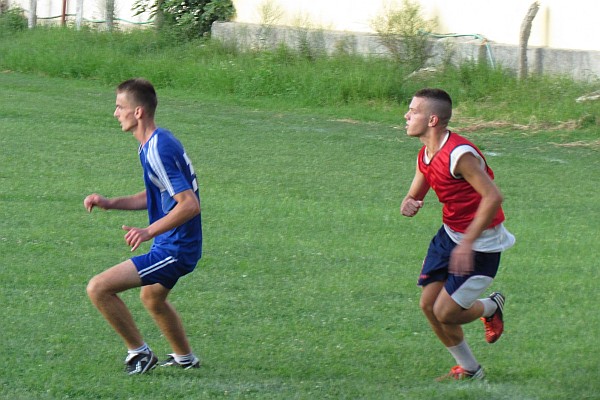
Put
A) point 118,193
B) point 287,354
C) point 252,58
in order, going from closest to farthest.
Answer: point 287,354 → point 118,193 → point 252,58

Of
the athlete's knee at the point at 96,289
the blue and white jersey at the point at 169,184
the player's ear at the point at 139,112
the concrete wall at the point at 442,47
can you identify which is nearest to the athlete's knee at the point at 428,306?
the blue and white jersey at the point at 169,184

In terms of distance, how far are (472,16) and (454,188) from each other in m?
12.8

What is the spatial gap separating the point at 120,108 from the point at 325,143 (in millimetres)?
8117

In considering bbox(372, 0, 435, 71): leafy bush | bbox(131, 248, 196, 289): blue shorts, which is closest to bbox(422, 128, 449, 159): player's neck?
bbox(131, 248, 196, 289): blue shorts

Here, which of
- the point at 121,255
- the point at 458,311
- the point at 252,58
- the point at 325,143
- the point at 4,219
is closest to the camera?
the point at 458,311

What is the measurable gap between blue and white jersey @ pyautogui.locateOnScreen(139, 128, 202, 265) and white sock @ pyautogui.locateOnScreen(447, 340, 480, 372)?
144cm

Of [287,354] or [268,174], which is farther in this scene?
[268,174]

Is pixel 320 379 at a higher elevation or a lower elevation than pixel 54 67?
lower

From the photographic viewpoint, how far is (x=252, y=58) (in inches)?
764

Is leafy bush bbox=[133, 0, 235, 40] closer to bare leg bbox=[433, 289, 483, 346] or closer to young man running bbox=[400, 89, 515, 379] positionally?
young man running bbox=[400, 89, 515, 379]

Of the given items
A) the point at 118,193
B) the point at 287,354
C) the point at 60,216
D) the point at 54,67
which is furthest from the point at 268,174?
the point at 54,67

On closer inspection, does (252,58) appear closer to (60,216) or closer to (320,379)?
(60,216)

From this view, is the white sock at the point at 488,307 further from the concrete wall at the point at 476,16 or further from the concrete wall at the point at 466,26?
the concrete wall at the point at 476,16

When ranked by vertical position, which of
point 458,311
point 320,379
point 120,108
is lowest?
point 320,379
